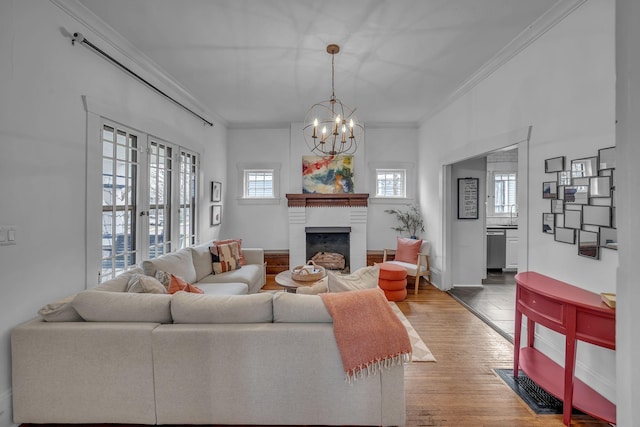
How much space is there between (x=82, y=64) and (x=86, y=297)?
6.39ft

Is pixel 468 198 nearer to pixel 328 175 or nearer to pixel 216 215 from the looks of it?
pixel 328 175

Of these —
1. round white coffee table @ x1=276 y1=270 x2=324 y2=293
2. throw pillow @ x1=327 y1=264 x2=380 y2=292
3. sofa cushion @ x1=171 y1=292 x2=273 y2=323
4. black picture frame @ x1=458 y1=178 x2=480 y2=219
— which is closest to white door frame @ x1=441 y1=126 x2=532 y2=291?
black picture frame @ x1=458 y1=178 x2=480 y2=219

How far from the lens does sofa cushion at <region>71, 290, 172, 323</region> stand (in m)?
2.02

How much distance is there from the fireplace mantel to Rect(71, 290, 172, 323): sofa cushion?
3.93m

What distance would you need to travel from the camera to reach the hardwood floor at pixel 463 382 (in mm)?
2109

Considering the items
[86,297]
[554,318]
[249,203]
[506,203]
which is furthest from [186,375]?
[506,203]

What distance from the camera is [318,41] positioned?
3.04 metres

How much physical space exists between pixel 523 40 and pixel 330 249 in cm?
428

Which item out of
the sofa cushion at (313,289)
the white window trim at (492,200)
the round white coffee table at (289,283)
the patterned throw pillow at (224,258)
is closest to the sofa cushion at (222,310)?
the sofa cushion at (313,289)

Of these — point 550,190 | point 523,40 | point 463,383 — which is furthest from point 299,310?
point 523,40

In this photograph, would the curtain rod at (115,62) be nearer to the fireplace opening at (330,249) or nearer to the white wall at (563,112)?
the fireplace opening at (330,249)

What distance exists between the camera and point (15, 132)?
6.79ft

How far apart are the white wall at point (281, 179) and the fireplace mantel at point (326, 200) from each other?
22 cm

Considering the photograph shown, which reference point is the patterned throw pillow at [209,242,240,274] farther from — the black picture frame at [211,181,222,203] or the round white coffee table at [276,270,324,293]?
the black picture frame at [211,181,222,203]
